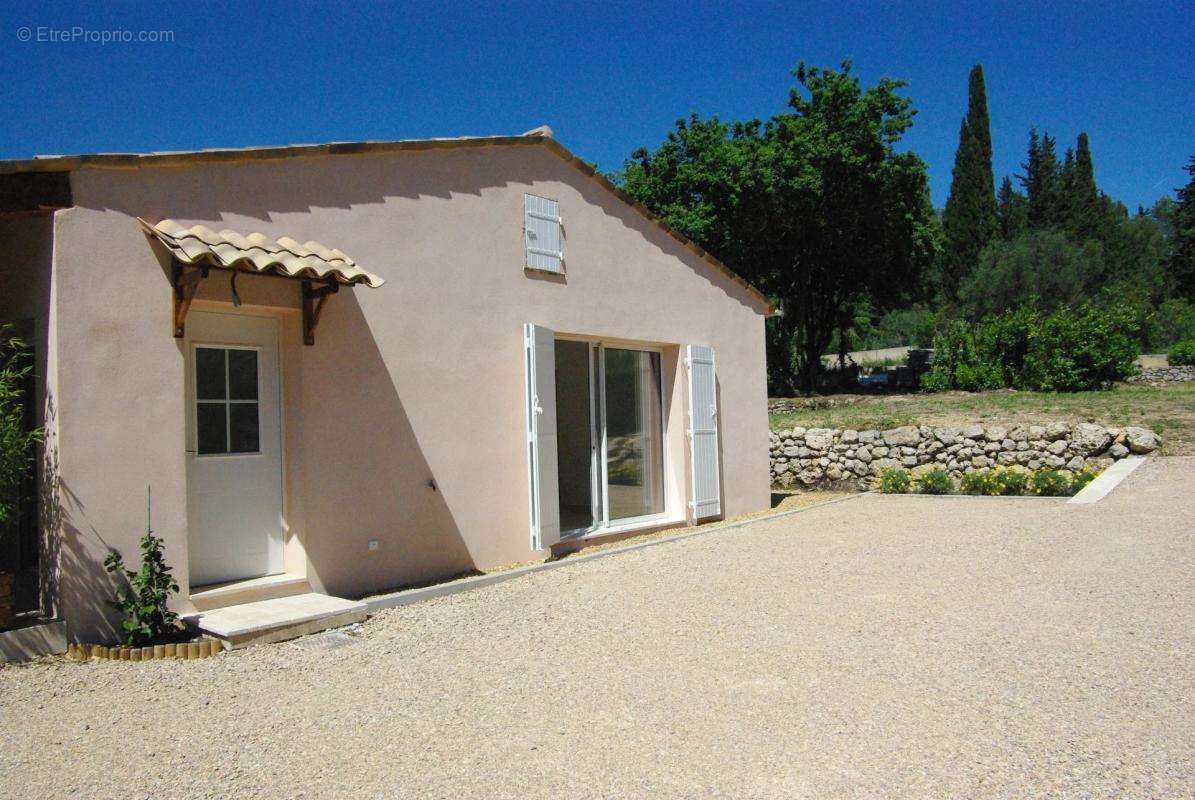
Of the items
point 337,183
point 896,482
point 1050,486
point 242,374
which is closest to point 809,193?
point 896,482

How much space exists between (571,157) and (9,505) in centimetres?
551

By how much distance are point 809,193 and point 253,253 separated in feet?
66.1

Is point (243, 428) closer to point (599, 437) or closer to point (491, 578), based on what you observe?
point (491, 578)

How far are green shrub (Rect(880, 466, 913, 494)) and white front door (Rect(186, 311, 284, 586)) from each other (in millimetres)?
9161

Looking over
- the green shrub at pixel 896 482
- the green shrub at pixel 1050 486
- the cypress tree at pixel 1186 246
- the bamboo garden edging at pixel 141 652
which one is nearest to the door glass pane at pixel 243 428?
the bamboo garden edging at pixel 141 652

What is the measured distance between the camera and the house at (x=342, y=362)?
481 centimetres

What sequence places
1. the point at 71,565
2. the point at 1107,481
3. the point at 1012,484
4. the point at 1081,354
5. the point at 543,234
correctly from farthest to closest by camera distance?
the point at 1081,354, the point at 1012,484, the point at 1107,481, the point at 543,234, the point at 71,565

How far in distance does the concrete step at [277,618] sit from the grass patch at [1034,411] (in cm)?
→ 1048

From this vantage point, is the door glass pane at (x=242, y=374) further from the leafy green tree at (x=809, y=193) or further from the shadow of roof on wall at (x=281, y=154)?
the leafy green tree at (x=809, y=193)

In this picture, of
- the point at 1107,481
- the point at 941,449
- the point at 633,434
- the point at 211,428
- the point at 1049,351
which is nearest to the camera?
the point at 211,428

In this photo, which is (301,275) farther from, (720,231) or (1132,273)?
(1132,273)

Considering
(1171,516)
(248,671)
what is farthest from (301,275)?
(1171,516)

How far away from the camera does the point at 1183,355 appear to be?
2258cm

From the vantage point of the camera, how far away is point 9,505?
462 centimetres
